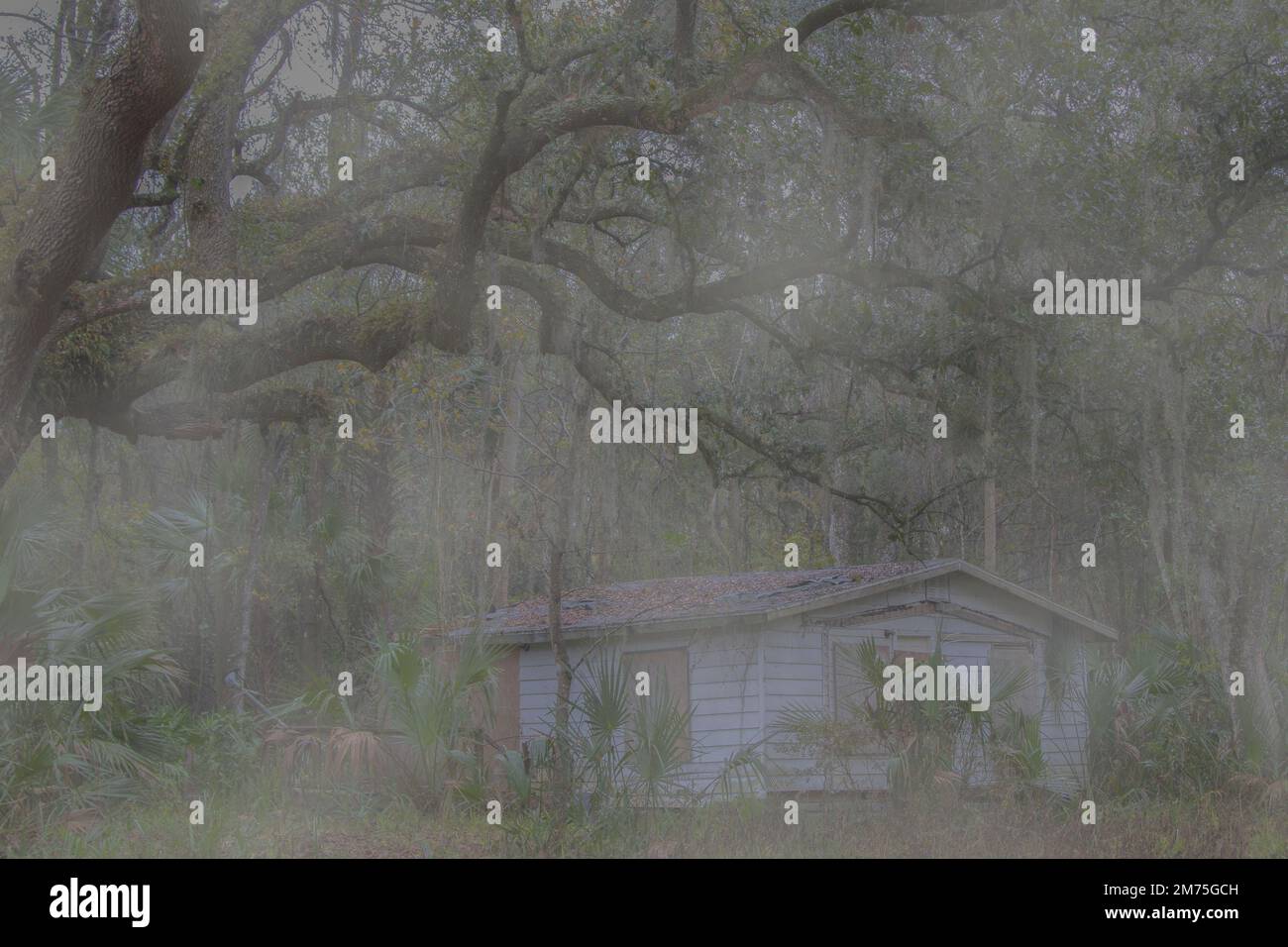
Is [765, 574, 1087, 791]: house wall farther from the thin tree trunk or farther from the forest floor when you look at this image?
the thin tree trunk

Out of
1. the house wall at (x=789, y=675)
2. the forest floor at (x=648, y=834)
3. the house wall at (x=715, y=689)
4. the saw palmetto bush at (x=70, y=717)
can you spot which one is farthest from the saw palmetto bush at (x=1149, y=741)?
the saw palmetto bush at (x=70, y=717)

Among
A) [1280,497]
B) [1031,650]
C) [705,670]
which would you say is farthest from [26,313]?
[1280,497]

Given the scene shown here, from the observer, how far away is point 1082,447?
16.6 m

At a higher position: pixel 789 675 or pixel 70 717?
pixel 789 675

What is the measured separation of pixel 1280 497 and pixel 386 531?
14208mm

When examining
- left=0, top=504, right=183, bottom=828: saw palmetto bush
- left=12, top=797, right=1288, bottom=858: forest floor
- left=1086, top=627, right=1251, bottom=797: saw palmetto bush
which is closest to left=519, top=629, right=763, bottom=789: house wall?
left=12, top=797, right=1288, bottom=858: forest floor

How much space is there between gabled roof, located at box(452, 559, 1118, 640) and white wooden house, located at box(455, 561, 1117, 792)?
1.0 inches

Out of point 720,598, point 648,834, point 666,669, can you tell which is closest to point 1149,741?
point 720,598

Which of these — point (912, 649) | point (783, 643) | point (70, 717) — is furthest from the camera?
point (912, 649)

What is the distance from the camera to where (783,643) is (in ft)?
52.6

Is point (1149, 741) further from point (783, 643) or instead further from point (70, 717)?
point (70, 717)

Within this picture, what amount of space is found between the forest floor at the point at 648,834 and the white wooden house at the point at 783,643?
201 cm

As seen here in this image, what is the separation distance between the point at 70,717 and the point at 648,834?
4.68m
